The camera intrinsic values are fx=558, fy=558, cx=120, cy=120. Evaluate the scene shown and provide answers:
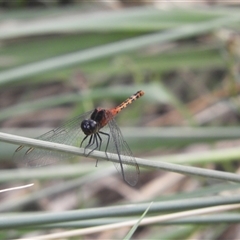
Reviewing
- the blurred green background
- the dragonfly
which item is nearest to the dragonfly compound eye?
the dragonfly

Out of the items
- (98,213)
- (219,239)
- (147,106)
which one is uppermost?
(98,213)

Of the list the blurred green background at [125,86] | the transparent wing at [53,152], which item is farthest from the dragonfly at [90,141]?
the blurred green background at [125,86]

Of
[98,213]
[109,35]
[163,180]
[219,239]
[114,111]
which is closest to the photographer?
[98,213]

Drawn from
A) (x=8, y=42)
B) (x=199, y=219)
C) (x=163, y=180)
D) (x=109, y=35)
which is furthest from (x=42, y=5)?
(x=199, y=219)

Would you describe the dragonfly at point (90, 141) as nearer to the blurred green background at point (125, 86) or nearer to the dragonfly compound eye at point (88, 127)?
the dragonfly compound eye at point (88, 127)

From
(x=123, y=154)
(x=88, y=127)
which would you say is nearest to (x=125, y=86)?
(x=88, y=127)

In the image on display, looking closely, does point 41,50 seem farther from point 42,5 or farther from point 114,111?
point 114,111
